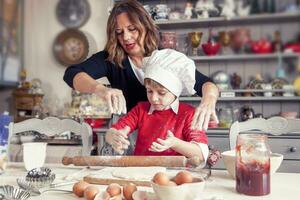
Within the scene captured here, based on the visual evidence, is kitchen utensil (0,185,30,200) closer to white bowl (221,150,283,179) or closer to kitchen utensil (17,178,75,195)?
kitchen utensil (17,178,75,195)

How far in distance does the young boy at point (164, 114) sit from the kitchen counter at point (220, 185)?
4.2 inches

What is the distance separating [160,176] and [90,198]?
113mm

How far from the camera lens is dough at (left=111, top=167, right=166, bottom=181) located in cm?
64

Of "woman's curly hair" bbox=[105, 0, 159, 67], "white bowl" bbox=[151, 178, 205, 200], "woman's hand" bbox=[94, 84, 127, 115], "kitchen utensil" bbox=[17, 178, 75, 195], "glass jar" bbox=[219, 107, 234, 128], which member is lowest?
"glass jar" bbox=[219, 107, 234, 128]

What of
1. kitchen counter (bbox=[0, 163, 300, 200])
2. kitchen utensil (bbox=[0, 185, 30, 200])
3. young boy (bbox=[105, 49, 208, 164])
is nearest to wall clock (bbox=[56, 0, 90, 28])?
young boy (bbox=[105, 49, 208, 164])

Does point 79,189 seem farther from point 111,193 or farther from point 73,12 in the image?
point 73,12

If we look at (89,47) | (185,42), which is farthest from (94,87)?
(89,47)

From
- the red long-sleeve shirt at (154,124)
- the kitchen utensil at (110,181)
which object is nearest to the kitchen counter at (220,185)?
the kitchen utensil at (110,181)

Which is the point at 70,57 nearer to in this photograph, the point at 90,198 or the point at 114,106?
the point at 114,106

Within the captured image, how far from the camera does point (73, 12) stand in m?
2.15

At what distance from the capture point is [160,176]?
52 centimetres

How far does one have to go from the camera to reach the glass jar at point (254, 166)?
585 mm

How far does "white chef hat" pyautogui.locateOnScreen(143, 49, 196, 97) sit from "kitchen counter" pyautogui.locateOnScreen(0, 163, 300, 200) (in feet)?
0.74

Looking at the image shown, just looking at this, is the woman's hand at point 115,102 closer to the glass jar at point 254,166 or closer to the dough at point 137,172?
the dough at point 137,172
